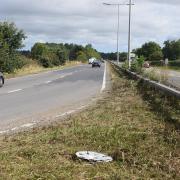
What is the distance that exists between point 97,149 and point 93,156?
668 millimetres

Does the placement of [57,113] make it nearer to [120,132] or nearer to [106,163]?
[120,132]

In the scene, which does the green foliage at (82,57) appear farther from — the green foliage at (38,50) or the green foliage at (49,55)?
the green foliage at (38,50)

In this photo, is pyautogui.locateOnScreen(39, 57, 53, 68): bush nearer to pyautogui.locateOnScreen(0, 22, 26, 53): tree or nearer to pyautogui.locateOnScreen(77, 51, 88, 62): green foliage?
pyautogui.locateOnScreen(0, 22, 26, 53): tree

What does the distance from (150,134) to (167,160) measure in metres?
2.19

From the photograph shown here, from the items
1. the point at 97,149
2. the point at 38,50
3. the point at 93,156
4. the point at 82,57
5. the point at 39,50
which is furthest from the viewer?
the point at 82,57

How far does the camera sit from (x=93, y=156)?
749 cm

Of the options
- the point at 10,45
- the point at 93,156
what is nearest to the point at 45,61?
the point at 10,45

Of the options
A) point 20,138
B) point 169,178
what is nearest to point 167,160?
point 169,178

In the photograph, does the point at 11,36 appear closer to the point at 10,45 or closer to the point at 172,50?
the point at 10,45

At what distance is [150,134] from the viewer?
9484 millimetres

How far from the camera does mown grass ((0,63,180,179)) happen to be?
6.69 meters

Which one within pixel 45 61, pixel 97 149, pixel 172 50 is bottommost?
pixel 45 61

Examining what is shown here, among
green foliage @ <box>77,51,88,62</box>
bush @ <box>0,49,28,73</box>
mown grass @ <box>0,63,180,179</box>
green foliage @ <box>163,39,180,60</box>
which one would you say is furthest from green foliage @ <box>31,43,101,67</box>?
mown grass @ <box>0,63,180,179</box>

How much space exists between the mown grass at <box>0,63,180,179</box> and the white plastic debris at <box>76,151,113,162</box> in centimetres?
11
